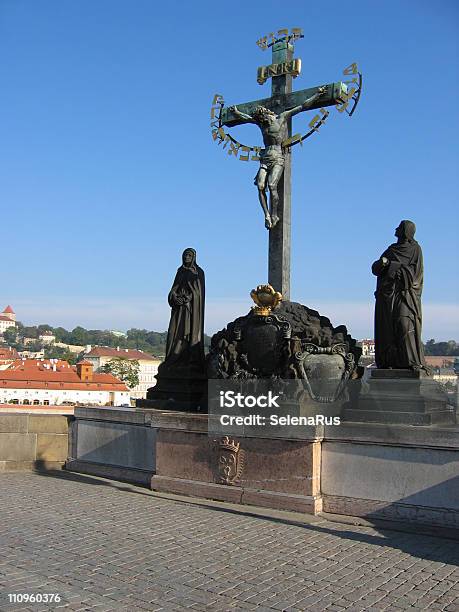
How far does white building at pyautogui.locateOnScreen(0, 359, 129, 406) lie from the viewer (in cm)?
8150

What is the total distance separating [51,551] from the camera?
22.0 feet

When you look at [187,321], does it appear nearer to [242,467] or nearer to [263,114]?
[242,467]

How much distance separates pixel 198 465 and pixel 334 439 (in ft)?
6.81

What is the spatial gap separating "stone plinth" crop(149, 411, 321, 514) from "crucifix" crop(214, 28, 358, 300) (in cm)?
303

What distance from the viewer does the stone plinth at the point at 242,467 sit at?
848 centimetres

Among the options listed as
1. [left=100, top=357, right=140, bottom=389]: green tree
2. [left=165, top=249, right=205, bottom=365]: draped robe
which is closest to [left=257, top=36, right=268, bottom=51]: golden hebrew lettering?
[left=165, top=249, right=205, bottom=365]: draped robe

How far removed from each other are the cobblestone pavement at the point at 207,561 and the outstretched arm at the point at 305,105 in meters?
6.74

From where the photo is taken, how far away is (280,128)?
11.9 m

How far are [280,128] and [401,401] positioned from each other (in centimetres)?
561

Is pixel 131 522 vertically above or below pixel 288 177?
below

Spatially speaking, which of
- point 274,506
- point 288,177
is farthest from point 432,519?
point 288,177

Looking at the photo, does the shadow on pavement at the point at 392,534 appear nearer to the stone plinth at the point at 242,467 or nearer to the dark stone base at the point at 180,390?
the stone plinth at the point at 242,467

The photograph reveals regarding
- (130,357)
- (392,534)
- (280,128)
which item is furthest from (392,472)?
(130,357)

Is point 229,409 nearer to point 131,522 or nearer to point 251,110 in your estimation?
point 131,522
